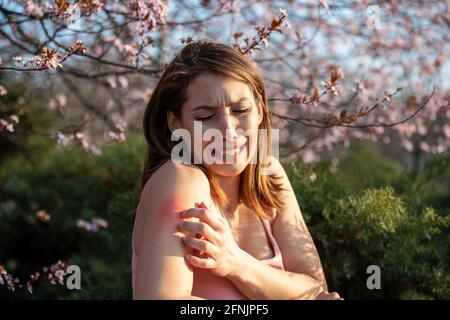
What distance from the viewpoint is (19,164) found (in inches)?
257

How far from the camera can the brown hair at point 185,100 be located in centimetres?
215

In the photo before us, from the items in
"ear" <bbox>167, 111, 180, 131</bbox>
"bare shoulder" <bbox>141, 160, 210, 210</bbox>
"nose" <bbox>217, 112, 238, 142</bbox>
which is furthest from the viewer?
"ear" <bbox>167, 111, 180, 131</bbox>

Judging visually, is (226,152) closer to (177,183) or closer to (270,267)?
(177,183)

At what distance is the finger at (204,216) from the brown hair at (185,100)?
0.23 meters

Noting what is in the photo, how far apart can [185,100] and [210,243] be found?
520 mm

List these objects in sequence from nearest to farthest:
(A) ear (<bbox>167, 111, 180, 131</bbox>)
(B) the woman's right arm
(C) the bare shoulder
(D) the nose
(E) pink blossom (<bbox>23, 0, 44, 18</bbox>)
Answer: (B) the woman's right arm → (C) the bare shoulder → (D) the nose → (A) ear (<bbox>167, 111, 180, 131</bbox>) → (E) pink blossom (<bbox>23, 0, 44, 18</bbox>)

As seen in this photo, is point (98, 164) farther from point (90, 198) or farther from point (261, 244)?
point (261, 244)

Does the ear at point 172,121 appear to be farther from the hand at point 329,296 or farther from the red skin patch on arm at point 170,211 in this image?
the hand at point 329,296

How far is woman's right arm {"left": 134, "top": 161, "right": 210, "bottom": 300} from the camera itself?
6.04 feet

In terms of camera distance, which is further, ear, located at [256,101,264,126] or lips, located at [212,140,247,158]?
ear, located at [256,101,264,126]

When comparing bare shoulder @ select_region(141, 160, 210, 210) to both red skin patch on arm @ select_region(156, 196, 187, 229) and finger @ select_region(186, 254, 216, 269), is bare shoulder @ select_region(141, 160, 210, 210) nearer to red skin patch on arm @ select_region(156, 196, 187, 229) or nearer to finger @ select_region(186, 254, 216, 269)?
red skin patch on arm @ select_region(156, 196, 187, 229)

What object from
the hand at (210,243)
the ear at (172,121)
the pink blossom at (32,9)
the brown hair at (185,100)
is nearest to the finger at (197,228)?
the hand at (210,243)

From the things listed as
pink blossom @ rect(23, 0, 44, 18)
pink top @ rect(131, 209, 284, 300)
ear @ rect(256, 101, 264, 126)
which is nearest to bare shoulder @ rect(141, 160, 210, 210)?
pink top @ rect(131, 209, 284, 300)

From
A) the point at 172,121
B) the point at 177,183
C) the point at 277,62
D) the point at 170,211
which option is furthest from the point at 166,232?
the point at 277,62
